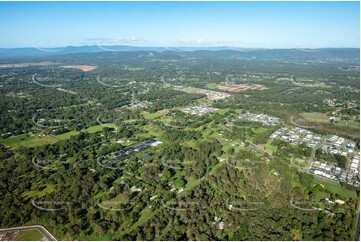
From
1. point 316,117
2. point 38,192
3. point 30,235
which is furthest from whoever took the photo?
point 316,117

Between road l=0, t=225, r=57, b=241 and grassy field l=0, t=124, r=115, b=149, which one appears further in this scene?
grassy field l=0, t=124, r=115, b=149

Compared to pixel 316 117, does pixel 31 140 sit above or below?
below

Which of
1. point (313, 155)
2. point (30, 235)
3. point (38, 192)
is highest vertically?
point (313, 155)

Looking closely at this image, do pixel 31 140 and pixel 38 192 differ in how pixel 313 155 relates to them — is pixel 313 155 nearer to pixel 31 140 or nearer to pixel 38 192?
pixel 38 192

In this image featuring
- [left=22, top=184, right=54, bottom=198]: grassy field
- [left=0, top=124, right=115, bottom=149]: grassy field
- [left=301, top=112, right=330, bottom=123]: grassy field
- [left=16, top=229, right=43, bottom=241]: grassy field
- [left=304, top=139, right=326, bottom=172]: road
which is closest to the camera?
[left=16, top=229, right=43, bottom=241]: grassy field

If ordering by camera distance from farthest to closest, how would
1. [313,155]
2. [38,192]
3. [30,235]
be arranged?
[313,155]
[38,192]
[30,235]

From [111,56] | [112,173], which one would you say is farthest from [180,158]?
[111,56]

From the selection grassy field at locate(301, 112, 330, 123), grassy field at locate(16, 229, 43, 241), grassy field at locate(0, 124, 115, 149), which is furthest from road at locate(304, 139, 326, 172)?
grassy field at locate(0, 124, 115, 149)

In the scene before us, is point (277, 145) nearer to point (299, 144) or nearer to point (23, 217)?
point (299, 144)

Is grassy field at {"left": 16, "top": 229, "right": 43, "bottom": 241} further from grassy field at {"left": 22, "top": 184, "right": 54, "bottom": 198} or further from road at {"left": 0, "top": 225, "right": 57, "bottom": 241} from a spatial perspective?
grassy field at {"left": 22, "top": 184, "right": 54, "bottom": 198}

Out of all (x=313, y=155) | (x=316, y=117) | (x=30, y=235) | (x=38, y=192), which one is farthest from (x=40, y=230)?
(x=316, y=117)
